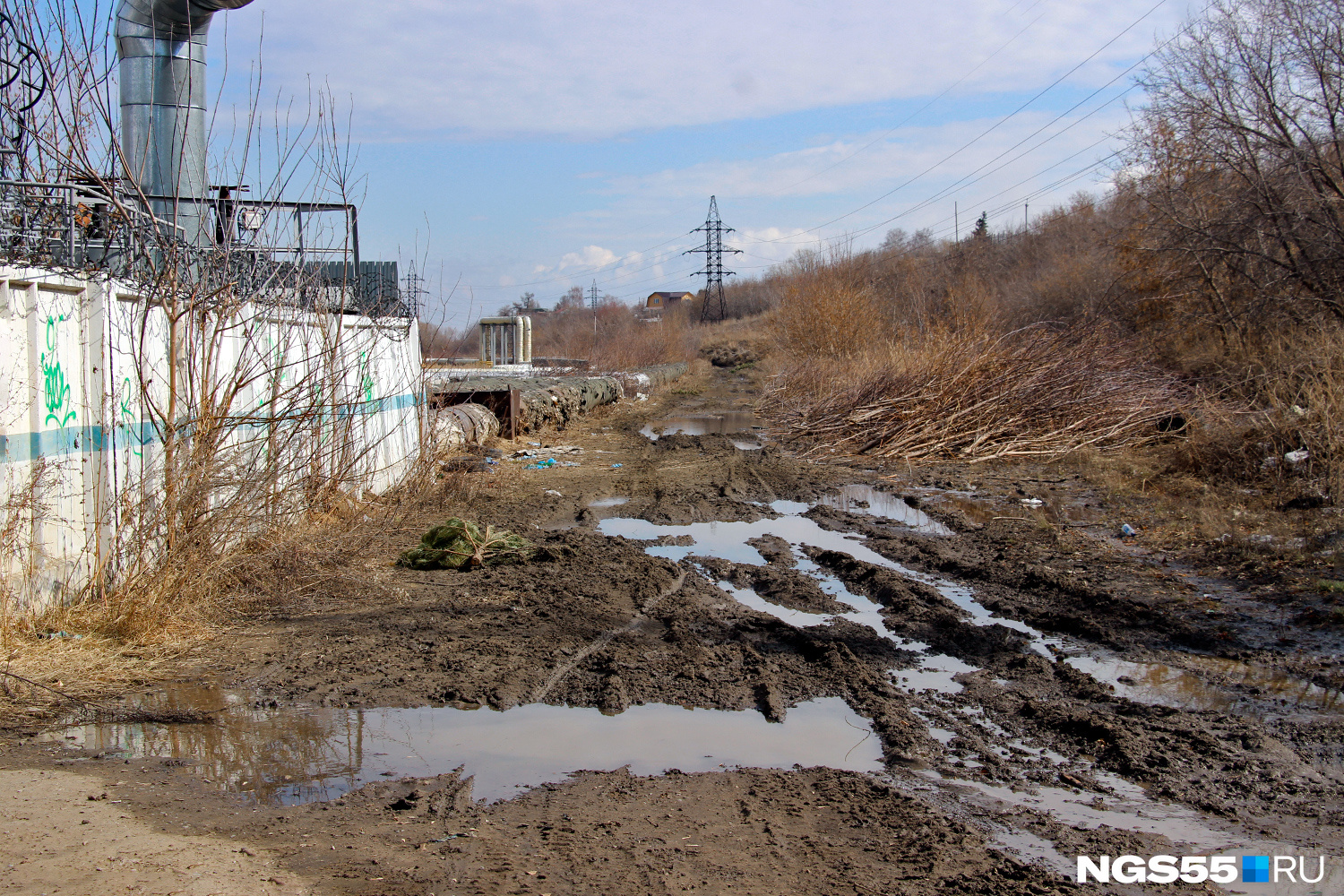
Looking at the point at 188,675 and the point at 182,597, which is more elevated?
the point at 182,597

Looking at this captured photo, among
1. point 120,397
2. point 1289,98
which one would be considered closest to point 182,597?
point 120,397

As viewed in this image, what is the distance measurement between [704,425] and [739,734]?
61.4 ft

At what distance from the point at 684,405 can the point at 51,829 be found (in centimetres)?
2646

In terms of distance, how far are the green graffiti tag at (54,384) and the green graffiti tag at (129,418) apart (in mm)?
431

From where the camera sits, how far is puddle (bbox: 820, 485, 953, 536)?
10.0 metres

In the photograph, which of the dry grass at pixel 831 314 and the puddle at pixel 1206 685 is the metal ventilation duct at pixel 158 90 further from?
the dry grass at pixel 831 314

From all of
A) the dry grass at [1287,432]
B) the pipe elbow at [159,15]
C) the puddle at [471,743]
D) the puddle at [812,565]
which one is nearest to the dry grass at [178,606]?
the puddle at [471,743]

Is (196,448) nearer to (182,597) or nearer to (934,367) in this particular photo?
(182,597)

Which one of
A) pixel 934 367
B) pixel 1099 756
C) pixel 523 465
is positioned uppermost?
pixel 934 367

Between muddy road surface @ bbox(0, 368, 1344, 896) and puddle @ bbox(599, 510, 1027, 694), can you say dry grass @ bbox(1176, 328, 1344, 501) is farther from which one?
puddle @ bbox(599, 510, 1027, 694)

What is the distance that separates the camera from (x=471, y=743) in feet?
14.0

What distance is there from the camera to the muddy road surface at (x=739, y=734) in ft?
10.2

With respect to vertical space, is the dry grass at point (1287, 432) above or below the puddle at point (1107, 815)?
above

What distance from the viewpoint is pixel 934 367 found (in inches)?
664
